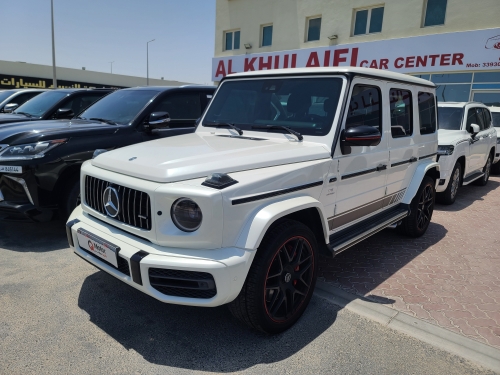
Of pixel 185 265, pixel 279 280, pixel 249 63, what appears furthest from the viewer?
pixel 249 63

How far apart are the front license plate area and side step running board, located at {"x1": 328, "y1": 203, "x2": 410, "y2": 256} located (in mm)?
1664

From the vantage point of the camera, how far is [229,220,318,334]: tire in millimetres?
2502

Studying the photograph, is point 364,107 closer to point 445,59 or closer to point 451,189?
point 451,189

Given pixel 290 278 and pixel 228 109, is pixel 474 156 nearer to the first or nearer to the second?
pixel 228 109

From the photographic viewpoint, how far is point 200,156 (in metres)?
2.76

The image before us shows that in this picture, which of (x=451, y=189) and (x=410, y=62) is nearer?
(x=451, y=189)

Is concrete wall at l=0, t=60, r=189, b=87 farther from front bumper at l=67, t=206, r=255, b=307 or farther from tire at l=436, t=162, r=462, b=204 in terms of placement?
front bumper at l=67, t=206, r=255, b=307

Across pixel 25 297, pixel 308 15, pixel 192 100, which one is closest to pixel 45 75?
pixel 308 15

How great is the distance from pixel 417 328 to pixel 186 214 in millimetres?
2033

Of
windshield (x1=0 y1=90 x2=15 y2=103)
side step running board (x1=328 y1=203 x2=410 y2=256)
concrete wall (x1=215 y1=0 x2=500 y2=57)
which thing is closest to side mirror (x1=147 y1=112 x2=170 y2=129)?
side step running board (x1=328 y1=203 x2=410 y2=256)

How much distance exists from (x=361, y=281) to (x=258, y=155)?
5.98 feet

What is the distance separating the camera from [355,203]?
358 cm

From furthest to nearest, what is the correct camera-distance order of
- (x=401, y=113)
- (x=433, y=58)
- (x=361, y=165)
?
1. (x=433, y=58)
2. (x=401, y=113)
3. (x=361, y=165)

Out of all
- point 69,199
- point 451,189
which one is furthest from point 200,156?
point 451,189
